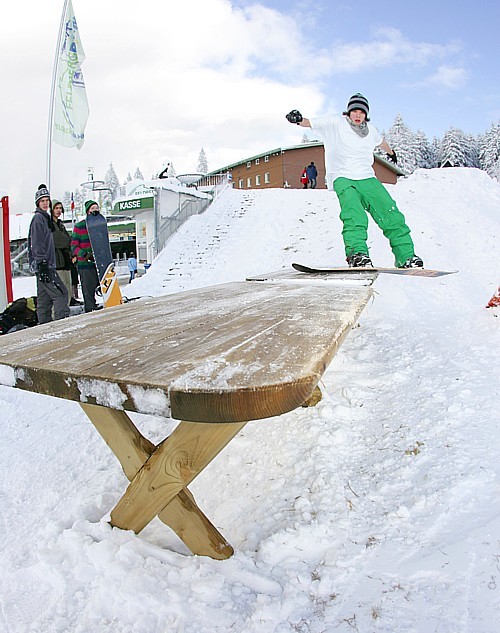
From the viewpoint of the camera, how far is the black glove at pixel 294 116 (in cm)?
461

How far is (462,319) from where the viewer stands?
4270 millimetres

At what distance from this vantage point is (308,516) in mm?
1748

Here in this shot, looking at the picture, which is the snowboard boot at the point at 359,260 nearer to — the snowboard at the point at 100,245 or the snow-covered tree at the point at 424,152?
the snowboard at the point at 100,245

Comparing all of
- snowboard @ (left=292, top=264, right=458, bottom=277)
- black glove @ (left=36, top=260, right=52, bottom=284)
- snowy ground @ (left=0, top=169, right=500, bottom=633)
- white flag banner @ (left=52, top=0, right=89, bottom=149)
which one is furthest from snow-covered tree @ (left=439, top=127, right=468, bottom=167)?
snowy ground @ (left=0, top=169, right=500, bottom=633)

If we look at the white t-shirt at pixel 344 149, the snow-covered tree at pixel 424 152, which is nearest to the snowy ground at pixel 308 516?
the white t-shirt at pixel 344 149

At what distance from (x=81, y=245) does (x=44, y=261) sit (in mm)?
1445

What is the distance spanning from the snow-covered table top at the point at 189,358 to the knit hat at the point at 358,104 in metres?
3.84

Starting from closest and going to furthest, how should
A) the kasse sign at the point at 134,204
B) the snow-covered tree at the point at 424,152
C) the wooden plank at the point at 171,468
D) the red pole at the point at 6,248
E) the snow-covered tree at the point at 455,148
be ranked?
the wooden plank at the point at 171,468, the red pole at the point at 6,248, the kasse sign at the point at 134,204, the snow-covered tree at the point at 455,148, the snow-covered tree at the point at 424,152

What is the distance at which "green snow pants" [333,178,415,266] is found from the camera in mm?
4703

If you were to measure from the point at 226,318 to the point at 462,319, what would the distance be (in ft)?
10.6

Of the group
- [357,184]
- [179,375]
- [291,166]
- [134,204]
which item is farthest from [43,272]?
[291,166]

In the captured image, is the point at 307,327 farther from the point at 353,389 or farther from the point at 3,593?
the point at 353,389

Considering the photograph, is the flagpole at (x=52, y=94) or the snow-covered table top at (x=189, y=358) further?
the flagpole at (x=52, y=94)

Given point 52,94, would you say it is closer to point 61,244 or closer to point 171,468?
point 61,244
